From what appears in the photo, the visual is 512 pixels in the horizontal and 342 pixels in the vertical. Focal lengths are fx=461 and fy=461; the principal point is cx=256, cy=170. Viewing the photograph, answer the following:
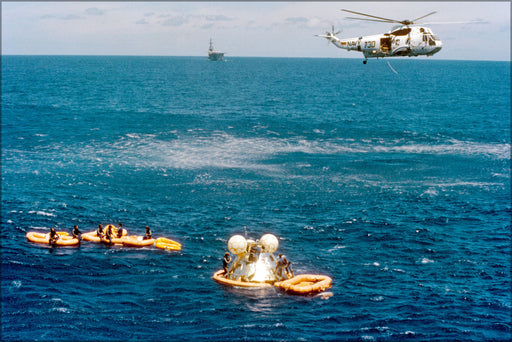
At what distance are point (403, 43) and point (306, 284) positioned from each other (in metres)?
24.5

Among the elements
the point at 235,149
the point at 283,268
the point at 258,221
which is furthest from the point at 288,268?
the point at 235,149

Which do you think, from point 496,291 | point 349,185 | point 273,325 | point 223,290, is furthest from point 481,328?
point 349,185

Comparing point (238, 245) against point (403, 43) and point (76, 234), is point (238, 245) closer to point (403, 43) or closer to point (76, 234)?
point (76, 234)

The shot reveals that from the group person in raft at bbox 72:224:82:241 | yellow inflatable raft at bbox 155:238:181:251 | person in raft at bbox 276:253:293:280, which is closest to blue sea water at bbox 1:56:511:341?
yellow inflatable raft at bbox 155:238:181:251

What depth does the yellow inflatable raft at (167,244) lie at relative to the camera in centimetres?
4859

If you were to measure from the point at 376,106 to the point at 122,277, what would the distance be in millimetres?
125016

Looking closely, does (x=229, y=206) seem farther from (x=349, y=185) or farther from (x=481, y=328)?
(x=481, y=328)

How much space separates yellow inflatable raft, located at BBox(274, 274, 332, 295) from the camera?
39.3 m

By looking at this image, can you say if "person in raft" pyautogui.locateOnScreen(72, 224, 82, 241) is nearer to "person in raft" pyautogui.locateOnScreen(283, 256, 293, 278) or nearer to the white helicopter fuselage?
"person in raft" pyautogui.locateOnScreen(283, 256, 293, 278)

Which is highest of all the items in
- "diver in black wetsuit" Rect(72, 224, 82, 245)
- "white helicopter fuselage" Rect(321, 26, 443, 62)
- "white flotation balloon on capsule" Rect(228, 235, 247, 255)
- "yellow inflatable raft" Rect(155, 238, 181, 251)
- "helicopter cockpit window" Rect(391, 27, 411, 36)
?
"helicopter cockpit window" Rect(391, 27, 411, 36)

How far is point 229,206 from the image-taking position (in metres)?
61.2

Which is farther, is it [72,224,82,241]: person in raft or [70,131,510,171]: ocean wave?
[70,131,510,171]: ocean wave

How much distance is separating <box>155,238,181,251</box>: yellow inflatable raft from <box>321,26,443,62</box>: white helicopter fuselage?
90.3ft

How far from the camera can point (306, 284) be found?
4075cm
